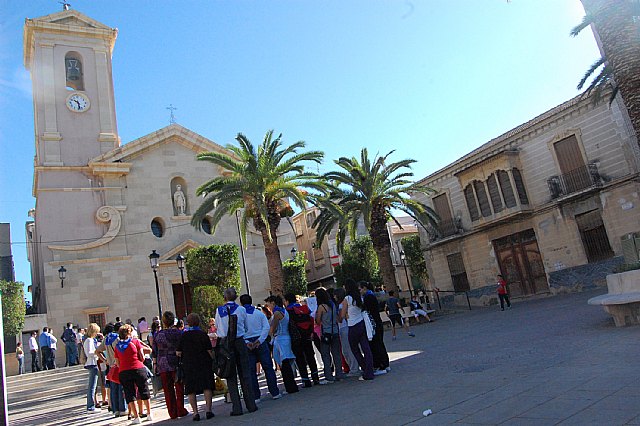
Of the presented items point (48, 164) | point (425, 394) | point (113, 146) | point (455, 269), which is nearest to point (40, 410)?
point (425, 394)

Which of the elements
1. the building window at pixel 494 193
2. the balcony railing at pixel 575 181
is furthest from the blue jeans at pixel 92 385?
the building window at pixel 494 193

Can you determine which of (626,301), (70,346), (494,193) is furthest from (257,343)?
(494,193)

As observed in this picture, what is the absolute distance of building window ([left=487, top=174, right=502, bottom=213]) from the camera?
26125mm

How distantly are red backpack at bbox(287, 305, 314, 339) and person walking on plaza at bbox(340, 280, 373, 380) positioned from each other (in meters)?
0.90

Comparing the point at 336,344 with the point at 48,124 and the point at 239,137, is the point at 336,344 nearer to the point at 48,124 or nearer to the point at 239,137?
the point at 239,137

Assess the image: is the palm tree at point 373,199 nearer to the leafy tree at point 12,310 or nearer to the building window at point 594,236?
the building window at point 594,236

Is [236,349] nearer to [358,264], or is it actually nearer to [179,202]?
[179,202]

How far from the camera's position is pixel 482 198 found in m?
27.1

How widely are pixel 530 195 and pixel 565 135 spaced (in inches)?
135

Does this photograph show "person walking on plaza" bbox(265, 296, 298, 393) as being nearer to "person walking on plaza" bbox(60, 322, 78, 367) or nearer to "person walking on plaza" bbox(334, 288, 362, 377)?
"person walking on plaza" bbox(334, 288, 362, 377)

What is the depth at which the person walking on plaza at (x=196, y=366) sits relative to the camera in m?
6.98

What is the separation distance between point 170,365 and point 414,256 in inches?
1448

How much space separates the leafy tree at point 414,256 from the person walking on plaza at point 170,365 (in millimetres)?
35853

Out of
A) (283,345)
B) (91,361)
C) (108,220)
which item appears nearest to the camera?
(283,345)
